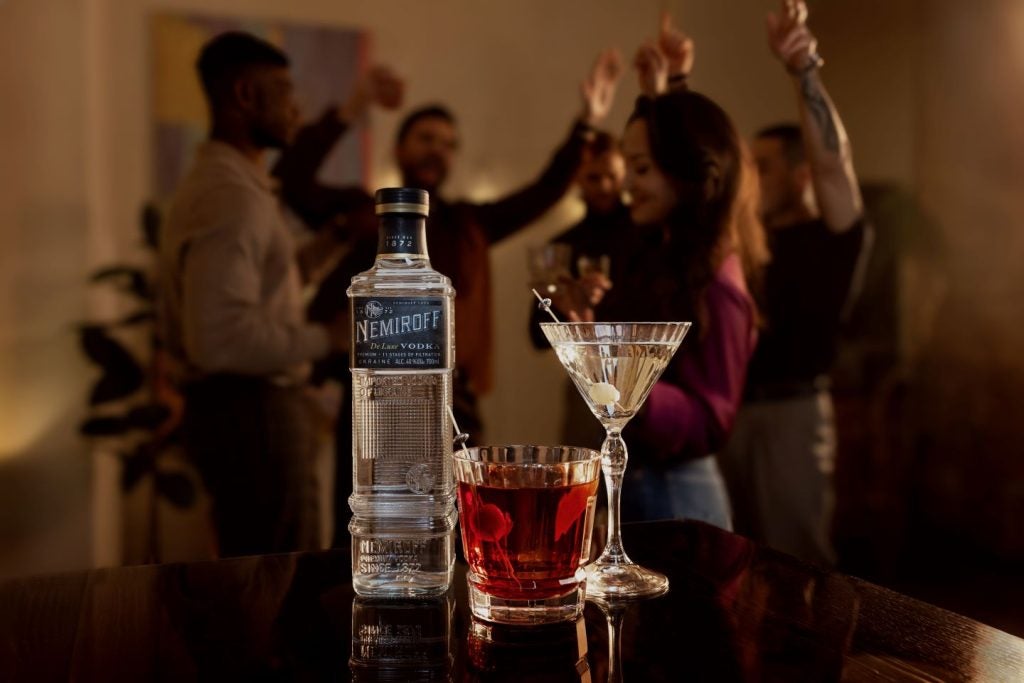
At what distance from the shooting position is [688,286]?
4.40 feet

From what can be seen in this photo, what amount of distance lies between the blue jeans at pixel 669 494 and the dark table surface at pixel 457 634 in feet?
1.74

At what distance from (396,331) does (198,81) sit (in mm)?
2532

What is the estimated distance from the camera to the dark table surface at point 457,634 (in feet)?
1.88

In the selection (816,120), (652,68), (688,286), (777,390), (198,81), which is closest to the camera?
(688,286)

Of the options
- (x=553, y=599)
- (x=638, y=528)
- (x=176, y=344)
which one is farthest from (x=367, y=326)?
(x=176, y=344)

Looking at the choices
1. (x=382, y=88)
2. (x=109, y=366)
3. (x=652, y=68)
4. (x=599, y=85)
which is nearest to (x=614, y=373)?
(x=652, y=68)

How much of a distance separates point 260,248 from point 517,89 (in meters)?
1.68

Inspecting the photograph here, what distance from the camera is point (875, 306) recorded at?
139 inches

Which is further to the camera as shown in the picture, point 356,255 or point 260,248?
point 356,255

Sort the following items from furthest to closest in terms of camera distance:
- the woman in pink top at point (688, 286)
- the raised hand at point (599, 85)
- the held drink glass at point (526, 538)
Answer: the raised hand at point (599, 85) < the woman in pink top at point (688, 286) < the held drink glass at point (526, 538)

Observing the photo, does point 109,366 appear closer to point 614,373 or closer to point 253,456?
point 253,456

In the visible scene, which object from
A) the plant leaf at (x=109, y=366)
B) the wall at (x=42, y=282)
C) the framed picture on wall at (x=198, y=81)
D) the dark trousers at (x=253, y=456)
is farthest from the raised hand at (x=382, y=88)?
the dark trousers at (x=253, y=456)

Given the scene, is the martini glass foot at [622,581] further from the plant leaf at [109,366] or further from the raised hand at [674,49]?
the plant leaf at [109,366]

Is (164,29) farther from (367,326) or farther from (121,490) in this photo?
(367,326)
